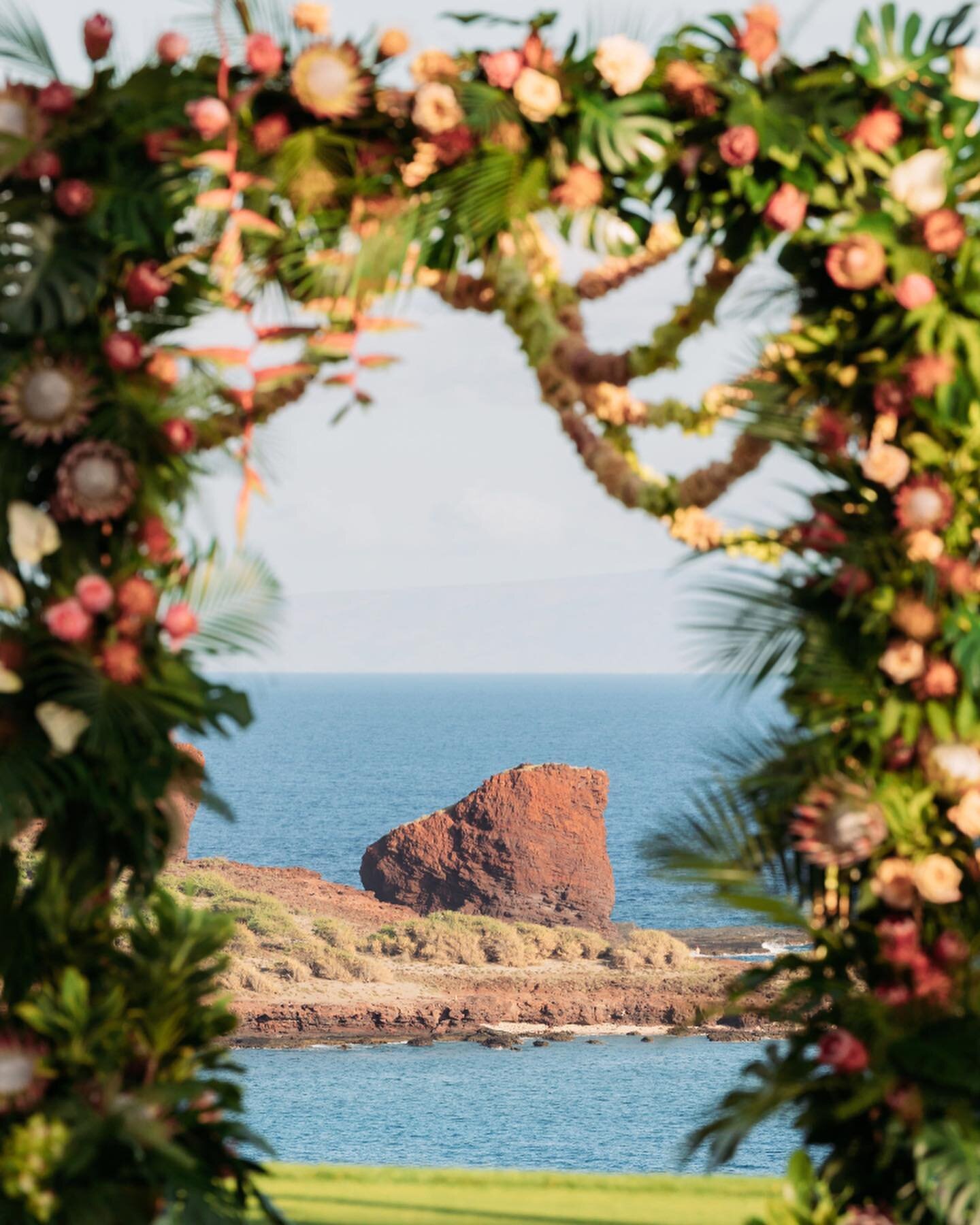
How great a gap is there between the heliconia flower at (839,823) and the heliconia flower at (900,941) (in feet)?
0.51

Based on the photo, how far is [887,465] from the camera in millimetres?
3172

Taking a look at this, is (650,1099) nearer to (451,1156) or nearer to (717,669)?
(451,1156)

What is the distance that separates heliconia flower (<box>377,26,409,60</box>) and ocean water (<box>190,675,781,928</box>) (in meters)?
30.6

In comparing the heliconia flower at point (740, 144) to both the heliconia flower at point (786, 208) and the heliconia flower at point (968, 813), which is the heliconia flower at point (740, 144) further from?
the heliconia flower at point (968, 813)

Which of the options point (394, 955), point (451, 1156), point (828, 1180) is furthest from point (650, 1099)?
point (828, 1180)

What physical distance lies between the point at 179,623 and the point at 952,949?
1.79 m

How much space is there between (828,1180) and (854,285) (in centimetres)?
194

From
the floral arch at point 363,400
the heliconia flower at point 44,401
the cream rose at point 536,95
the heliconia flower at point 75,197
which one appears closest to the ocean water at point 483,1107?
the floral arch at point 363,400

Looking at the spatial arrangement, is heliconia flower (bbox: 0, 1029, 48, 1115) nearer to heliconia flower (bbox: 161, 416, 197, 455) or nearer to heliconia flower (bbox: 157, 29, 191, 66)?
heliconia flower (bbox: 161, 416, 197, 455)

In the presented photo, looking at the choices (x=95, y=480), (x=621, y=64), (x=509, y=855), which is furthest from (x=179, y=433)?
(x=509, y=855)

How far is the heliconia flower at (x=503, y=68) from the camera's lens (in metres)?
3.24

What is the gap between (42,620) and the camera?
10.6 feet

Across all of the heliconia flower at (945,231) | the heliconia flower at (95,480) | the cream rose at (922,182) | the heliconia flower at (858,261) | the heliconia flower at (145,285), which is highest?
the cream rose at (922,182)

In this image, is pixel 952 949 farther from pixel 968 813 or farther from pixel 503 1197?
pixel 503 1197
